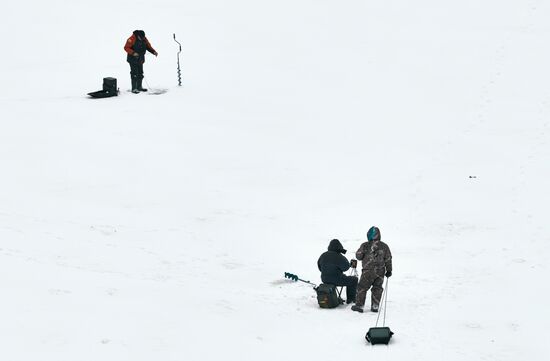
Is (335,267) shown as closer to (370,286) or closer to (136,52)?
(370,286)

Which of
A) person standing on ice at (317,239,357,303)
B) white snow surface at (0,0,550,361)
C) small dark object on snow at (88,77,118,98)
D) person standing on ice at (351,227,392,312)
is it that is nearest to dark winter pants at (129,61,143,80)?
small dark object on snow at (88,77,118,98)

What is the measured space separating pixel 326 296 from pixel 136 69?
38.9 feet

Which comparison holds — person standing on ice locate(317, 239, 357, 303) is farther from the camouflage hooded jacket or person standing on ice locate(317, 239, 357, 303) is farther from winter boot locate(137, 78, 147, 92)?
winter boot locate(137, 78, 147, 92)

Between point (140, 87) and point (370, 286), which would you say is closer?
point (370, 286)

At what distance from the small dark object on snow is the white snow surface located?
25.6 inches

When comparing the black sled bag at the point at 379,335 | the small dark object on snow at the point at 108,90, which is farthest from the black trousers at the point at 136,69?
the black sled bag at the point at 379,335

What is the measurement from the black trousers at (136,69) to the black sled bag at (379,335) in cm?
1326

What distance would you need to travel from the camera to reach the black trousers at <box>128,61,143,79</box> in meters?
21.5

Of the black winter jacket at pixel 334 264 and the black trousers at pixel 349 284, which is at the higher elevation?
the black winter jacket at pixel 334 264

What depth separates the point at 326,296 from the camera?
11883 millimetres

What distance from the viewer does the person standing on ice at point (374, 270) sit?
38.9 ft

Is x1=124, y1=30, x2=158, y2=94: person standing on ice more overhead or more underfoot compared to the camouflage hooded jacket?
more overhead

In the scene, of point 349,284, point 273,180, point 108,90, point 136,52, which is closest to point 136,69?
point 136,52

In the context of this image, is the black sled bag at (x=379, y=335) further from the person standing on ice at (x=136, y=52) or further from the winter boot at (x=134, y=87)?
the winter boot at (x=134, y=87)
